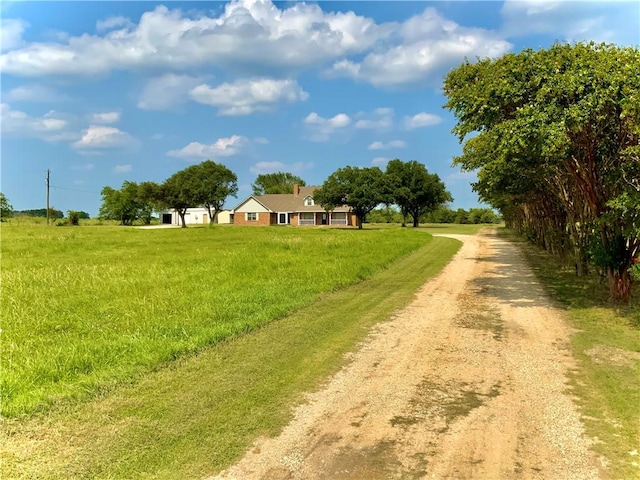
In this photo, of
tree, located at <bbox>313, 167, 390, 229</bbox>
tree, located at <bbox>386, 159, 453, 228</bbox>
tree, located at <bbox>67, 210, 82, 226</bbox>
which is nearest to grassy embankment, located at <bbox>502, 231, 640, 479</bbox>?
tree, located at <bbox>313, 167, 390, 229</bbox>

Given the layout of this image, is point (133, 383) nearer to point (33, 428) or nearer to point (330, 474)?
point (33, 428)

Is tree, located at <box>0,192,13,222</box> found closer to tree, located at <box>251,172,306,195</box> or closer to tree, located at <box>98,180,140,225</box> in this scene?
tree, located at <box>98,180,140,225</box>

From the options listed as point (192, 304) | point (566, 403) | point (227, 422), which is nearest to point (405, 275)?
point (192, 304)

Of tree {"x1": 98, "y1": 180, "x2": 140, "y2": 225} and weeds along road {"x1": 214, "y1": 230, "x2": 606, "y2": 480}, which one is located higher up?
tree {"x1": 98, "y1": 180, "x2": 140, "y2": 225}

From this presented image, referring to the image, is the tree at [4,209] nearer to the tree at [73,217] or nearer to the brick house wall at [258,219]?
the tree at [73,217]

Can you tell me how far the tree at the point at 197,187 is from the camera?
67.4 m

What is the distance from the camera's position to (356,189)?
56906 millimetres

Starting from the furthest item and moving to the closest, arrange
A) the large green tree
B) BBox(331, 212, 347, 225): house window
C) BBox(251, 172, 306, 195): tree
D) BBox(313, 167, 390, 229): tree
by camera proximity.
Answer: BBox(251, 172, 306, 195): tree < BBox(331, 212, 347, 225): house window < BBox(313, 167, 390, 229): tree < the large green tree

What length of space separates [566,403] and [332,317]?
4560mm

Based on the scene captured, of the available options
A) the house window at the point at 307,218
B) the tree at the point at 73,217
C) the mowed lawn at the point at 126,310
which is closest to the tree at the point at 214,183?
the house window at the point at 307,218

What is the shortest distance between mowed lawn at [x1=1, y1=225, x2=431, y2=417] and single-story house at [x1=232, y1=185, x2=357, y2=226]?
52.9m

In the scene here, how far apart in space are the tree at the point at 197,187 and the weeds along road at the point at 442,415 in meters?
63.3

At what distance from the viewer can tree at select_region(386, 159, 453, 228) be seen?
64.7m

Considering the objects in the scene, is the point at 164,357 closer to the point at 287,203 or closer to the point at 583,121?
the point at 583,121
